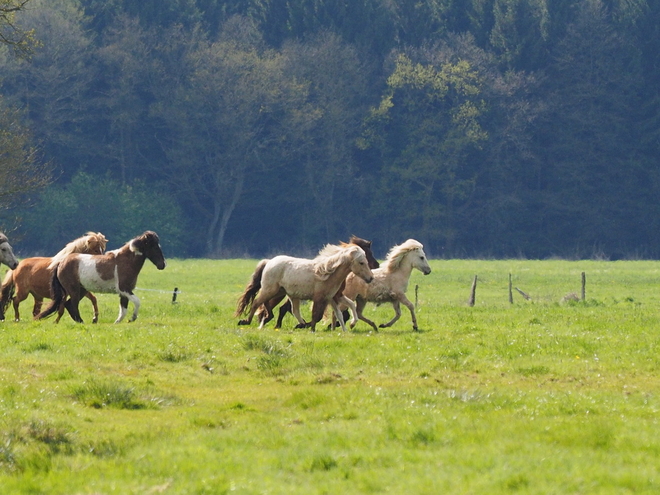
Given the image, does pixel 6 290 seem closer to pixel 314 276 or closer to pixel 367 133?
pixel 314 276

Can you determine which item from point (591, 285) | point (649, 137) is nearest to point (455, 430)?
point (591, 285)

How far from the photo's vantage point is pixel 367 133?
80.8 meters

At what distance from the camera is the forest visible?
77.8 meters

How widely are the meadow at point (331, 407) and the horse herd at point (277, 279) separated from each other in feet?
2.23

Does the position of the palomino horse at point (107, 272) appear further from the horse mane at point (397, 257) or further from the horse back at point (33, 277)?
the horse mane at point (397, 257)

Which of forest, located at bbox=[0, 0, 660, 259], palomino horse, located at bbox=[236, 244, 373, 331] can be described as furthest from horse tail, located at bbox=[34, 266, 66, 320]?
forest, located at bbox=[0, 0, 660, 259]

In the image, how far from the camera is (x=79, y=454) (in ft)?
37.3

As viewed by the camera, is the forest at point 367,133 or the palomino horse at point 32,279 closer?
the palomino horse at point 32,279

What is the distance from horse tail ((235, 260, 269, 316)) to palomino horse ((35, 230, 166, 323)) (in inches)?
72.3

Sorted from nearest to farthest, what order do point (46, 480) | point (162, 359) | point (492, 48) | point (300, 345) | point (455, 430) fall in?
point (46, 480) → point (455, 430) → point (162, 359) → point (300, 345) → point (492, 48)

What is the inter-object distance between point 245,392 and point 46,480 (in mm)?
5370

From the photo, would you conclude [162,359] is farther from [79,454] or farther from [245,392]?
[79,454]

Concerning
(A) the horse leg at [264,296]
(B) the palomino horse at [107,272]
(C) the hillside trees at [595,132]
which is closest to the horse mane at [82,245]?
(B) the palomino horse at [107,272]

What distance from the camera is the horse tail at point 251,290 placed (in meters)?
23.6
